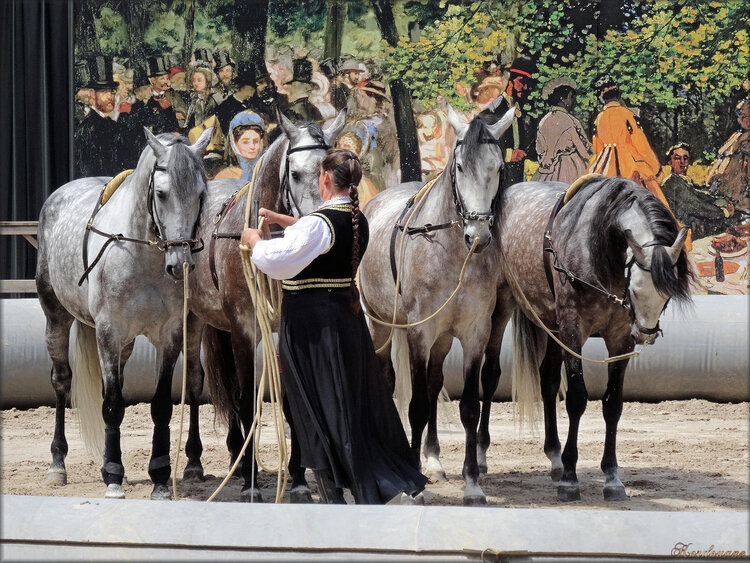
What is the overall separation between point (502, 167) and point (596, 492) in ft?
7.88

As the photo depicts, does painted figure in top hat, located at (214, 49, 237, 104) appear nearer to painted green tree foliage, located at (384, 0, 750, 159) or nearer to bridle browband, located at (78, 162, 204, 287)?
painted green tree foliage, located at (384, 0, 750, 159)

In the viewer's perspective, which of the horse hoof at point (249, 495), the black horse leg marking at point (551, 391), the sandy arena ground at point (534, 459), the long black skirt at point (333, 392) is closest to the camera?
the long black skirt at point (333, 392)

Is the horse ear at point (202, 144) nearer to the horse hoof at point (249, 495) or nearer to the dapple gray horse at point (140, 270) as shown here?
the dapple gray horse at point (140, 270)

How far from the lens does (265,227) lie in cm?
506

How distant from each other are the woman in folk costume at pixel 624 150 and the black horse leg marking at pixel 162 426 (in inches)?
385

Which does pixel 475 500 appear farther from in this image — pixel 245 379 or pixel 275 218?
pixel 275 218

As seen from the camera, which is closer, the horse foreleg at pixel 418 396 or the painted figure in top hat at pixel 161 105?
the horse foreleg at pixel 418 396

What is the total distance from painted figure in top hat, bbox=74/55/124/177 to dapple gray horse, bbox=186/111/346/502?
790 centimetres

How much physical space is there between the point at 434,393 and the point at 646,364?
14.0 ft

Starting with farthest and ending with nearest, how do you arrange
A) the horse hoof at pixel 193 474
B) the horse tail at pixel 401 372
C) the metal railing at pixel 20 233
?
the metal railing at pixel 20 233, the horse tail at pixel 401 372, the horse hoof at pixel 193 474

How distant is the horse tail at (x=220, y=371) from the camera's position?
6832mm

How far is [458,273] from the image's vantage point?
6.05m

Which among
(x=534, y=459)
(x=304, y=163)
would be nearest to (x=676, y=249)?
(x=304, y=163)

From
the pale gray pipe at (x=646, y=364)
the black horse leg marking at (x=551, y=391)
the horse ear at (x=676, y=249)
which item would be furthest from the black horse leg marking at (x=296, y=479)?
the pale gray pipe at (x=646, y=364)
